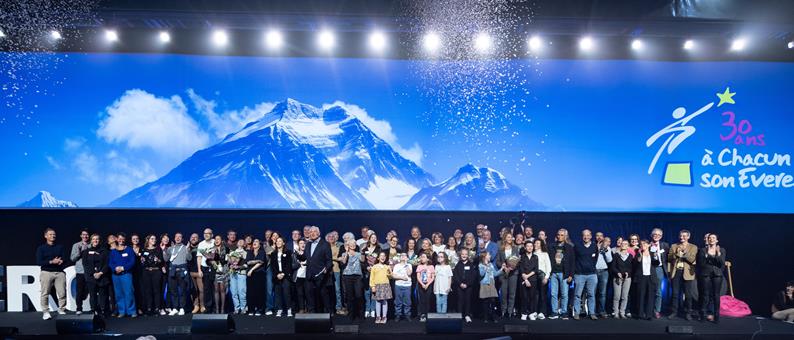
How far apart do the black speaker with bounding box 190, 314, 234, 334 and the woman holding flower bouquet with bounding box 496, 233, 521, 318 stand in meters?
4.80

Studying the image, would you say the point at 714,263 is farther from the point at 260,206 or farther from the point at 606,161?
the point at 260,206

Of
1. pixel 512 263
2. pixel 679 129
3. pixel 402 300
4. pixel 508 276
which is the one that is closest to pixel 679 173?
pixel 679 129

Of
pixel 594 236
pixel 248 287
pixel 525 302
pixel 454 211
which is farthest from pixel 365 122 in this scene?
pixel 594 236

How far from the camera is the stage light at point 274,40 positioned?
10656 mm

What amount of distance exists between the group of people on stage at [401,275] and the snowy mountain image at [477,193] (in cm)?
70

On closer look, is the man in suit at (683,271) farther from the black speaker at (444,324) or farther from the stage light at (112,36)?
the stage light at (112,36)

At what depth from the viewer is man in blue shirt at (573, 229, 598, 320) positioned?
969 cm

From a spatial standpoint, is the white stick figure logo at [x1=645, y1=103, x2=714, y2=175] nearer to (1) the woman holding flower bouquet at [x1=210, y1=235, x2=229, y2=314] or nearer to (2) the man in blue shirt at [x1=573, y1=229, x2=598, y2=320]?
(2) the man in blue shirt at [x1=573, y1=229, x2=598, y2=320]

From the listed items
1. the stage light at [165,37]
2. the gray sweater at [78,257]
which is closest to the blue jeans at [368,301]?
the gray sweater at [78,257]

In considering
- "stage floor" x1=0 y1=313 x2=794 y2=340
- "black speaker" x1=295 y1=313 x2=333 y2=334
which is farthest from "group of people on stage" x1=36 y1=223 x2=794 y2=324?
"black speaker" x1=295 y1=313 x2=333 y2=334

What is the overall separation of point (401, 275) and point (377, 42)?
15.4 ft

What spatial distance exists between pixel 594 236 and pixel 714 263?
7.40 feet

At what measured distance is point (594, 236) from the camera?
11211 millimetres

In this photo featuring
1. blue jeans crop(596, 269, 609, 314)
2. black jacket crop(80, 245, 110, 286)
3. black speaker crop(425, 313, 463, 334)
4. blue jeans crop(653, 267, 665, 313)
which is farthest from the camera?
blue jeans crop(653, 267, 665, 313)
